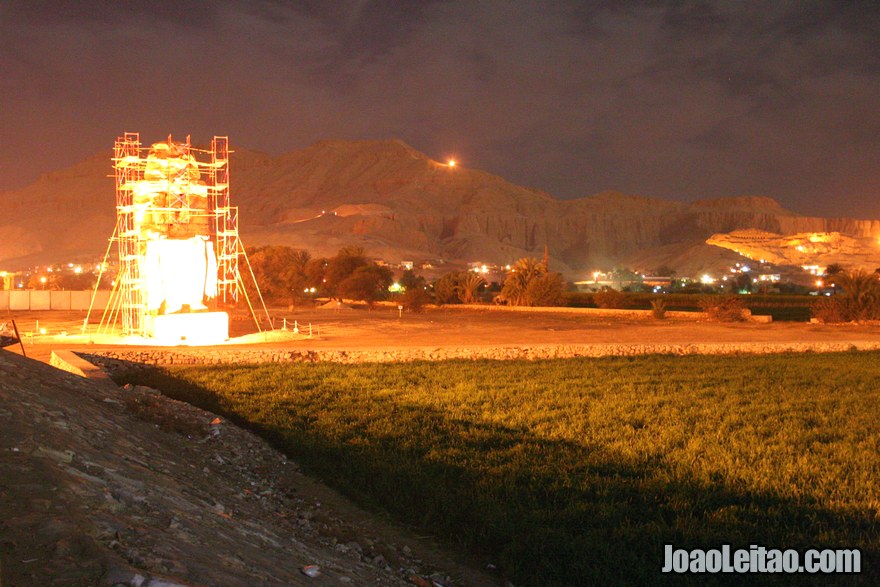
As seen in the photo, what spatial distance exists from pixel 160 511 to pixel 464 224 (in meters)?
140

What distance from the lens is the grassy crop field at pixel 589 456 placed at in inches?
189

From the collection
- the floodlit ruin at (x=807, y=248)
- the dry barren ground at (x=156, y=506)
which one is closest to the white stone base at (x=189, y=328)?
the dry barren ground at (x=156, y=506)

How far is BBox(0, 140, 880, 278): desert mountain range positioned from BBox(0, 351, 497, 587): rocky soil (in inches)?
3623

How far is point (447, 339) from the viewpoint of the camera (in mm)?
21656

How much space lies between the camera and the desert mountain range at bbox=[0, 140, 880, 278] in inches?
4727

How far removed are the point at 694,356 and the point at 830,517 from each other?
12.2 metres

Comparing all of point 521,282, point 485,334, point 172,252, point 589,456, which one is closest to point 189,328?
point 172,252

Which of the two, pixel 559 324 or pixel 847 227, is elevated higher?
pixel 847 227

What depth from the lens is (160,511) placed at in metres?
3.88

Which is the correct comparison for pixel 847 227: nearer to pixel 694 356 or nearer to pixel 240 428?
pixel 694 356

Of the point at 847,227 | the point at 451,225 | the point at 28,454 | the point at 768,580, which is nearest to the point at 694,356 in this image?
the point at 768,580

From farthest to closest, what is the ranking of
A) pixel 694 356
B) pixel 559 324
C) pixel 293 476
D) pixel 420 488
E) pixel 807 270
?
pixel 807 270
pixel 559 324
pixel 694 356
pixel 293 476
pixel 420 488

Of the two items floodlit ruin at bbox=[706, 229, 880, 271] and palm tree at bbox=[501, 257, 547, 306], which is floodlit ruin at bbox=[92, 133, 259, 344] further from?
floodlit ruin at bbox=[706, 229, 880, 271]

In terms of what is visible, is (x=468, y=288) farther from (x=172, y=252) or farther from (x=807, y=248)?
(x=807, y=248)
